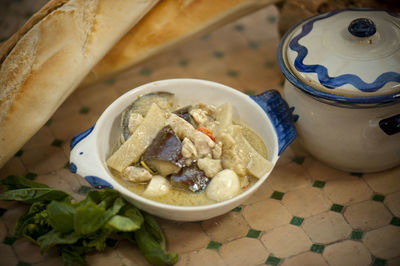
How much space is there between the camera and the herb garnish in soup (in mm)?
2078

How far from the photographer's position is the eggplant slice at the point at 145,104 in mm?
2319

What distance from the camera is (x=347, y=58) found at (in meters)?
2.19

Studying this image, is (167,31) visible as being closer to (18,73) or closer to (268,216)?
(18,73)

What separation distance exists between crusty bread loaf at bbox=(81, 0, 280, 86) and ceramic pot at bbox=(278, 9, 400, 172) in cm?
58

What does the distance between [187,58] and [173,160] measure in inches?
56.5

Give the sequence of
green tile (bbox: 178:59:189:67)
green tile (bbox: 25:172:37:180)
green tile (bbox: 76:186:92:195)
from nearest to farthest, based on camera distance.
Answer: green tile (bbox: 76:186:92:195)
green tile (bbox: 25:172:37:180)
green tile (bbox: 178:59:189:67)

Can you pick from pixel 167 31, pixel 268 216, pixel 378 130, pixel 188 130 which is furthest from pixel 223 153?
pixel 167 31

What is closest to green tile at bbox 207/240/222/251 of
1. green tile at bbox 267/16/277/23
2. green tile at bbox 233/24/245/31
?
green tile at bbox 233/24/245/31

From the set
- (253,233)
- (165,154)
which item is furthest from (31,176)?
(253,233)

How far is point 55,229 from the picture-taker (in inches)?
80.0

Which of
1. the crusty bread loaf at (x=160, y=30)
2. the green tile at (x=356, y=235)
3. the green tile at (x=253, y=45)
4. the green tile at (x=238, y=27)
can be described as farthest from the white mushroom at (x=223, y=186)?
the green tile at (x=238, y=27)

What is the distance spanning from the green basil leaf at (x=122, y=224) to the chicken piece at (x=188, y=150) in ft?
1.29

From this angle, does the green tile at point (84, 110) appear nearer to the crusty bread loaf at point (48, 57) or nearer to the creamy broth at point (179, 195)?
the crusty bread loaf at point (48, 57)

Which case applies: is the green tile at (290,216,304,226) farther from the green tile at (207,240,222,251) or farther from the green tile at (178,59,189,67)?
the green tile at (178,59,189,67)
